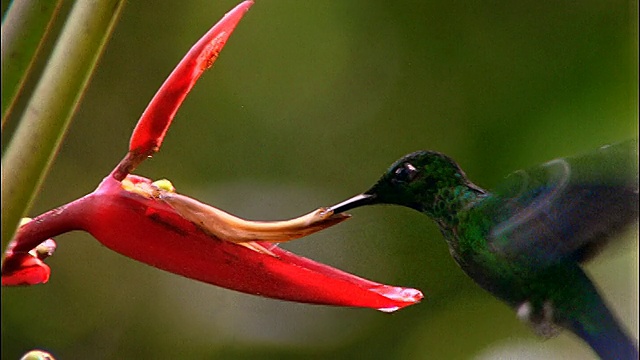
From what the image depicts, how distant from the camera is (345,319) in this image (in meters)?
2.80

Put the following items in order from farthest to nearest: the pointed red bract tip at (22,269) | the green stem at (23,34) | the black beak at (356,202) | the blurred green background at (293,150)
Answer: the blurred green background at (293,150)
the black beak at (356,202)
the pointed red bract tip at (22,269)
the green stem at (23,34)

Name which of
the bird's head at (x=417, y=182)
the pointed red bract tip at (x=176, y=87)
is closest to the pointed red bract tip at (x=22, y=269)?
the pointed red bract tip at (x=176, y=87)

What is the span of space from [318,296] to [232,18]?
21cm

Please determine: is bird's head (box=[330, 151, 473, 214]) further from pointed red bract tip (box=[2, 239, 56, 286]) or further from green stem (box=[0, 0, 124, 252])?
green stem (box=[0, 0, 124, 252])

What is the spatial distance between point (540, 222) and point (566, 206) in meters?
0.04

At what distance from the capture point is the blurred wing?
865 mm

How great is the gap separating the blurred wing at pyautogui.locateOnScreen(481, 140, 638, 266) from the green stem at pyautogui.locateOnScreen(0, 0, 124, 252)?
540mm

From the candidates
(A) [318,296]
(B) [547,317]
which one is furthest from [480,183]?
(A) [318,296]

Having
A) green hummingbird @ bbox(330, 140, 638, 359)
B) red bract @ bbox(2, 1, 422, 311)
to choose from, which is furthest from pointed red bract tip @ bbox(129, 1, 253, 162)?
green hummingbird @ bbox(330, 140, 638, 359)

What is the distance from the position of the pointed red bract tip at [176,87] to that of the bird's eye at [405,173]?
0.36 metres

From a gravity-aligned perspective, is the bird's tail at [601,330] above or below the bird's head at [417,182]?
below

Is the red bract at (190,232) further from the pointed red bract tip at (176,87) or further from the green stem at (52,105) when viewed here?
the green stem at (52,105)

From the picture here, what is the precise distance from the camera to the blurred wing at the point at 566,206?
0.86 metres

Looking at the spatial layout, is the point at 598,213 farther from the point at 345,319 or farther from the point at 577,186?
the point at 345,319
